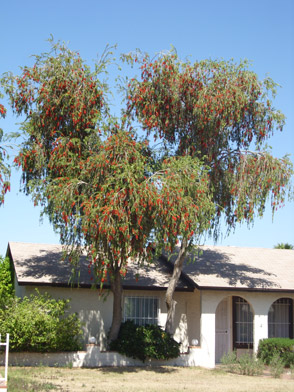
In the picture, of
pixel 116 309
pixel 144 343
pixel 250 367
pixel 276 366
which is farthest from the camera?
pixel 116 309

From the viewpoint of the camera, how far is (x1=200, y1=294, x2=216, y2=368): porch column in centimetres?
2011

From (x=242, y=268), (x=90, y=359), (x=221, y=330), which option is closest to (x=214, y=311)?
(x=221, y=330)

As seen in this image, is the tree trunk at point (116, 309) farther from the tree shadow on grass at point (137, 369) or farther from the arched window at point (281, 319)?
the arched window at point (281, 319)

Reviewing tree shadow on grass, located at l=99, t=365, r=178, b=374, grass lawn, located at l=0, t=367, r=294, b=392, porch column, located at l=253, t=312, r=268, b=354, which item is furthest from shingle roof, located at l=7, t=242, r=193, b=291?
grass lawn, located at l=0, t=367, r=294, b=392

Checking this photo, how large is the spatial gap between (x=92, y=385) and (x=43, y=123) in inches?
323

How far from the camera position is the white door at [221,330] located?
72.9 feet

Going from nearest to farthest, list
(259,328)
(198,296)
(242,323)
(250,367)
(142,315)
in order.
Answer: (250,367)
(259,328)
(142,315)
(198,296)
(242,323)

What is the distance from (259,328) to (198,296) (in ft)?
8.54

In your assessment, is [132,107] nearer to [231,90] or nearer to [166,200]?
A: [231,90]

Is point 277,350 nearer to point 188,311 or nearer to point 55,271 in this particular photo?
point 188,311

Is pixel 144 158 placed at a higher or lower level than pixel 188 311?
higher

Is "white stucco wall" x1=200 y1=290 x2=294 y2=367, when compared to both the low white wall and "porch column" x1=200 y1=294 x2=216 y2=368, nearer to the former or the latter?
"porch column" x1=200 y1=294 x2=216 y2=368

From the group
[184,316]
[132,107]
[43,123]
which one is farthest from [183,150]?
[184,316]

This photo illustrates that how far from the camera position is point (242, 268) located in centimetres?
2333
